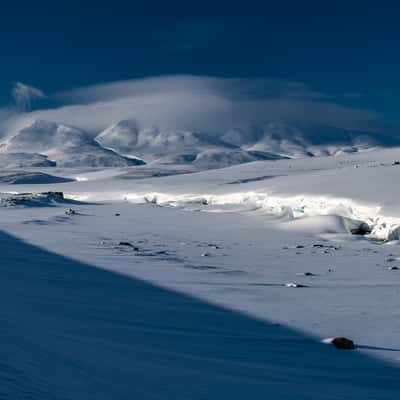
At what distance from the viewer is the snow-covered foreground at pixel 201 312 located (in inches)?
160

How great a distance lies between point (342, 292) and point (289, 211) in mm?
16004

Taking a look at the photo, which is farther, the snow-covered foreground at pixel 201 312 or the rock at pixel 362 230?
the rock at pixel 362 230

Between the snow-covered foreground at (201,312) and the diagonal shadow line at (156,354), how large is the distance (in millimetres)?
18

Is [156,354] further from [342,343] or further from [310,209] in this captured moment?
[310,209]

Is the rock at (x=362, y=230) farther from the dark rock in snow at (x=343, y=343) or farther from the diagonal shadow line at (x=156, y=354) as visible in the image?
the dark rock in snow at (x=343, y=343)

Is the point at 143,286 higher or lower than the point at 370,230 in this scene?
lower

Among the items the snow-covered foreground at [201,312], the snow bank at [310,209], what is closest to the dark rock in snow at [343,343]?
the snow-covered foreground at [201,312]

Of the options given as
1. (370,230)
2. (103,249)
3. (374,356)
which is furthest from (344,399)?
(370,230)

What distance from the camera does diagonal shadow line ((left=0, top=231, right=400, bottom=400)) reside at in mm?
3654

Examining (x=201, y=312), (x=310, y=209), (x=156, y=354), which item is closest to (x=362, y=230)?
(x=310, y=209)

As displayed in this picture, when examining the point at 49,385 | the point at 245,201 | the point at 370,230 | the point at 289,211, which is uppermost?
the point at 245,201

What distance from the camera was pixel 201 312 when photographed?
706 cm

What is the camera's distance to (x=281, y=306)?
758 centimetres

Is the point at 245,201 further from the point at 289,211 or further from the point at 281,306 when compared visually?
the point at 281,306
